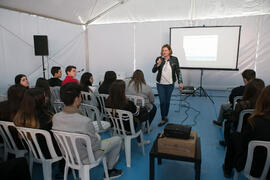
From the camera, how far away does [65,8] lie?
5574 mm

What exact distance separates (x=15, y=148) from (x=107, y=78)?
5.20 feet

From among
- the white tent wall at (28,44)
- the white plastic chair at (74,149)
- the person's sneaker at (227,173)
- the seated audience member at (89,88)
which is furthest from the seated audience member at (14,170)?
the white tent wall at (28,44)

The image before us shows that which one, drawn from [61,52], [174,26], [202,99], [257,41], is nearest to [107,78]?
[202,99]

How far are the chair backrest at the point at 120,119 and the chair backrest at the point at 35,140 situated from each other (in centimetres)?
74

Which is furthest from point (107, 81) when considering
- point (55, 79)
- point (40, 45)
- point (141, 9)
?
point (141, 9)

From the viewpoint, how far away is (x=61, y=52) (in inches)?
251

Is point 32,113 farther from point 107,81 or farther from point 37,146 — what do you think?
point 107,81

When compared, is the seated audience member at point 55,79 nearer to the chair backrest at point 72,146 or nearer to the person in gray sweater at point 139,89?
the person in gray sweater at point 139,89

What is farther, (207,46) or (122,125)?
(207,46)

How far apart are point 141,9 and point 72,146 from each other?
5580mm

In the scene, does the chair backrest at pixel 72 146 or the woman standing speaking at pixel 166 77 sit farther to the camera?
the woman standing speaking at pixel 166 77

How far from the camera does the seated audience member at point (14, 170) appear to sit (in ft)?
5.00

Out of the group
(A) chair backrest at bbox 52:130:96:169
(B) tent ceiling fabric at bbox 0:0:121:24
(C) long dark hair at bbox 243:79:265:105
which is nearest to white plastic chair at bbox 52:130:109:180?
(A) chair backrest at bbox 52:130:96:169

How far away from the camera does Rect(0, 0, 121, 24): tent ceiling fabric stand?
4598mm
